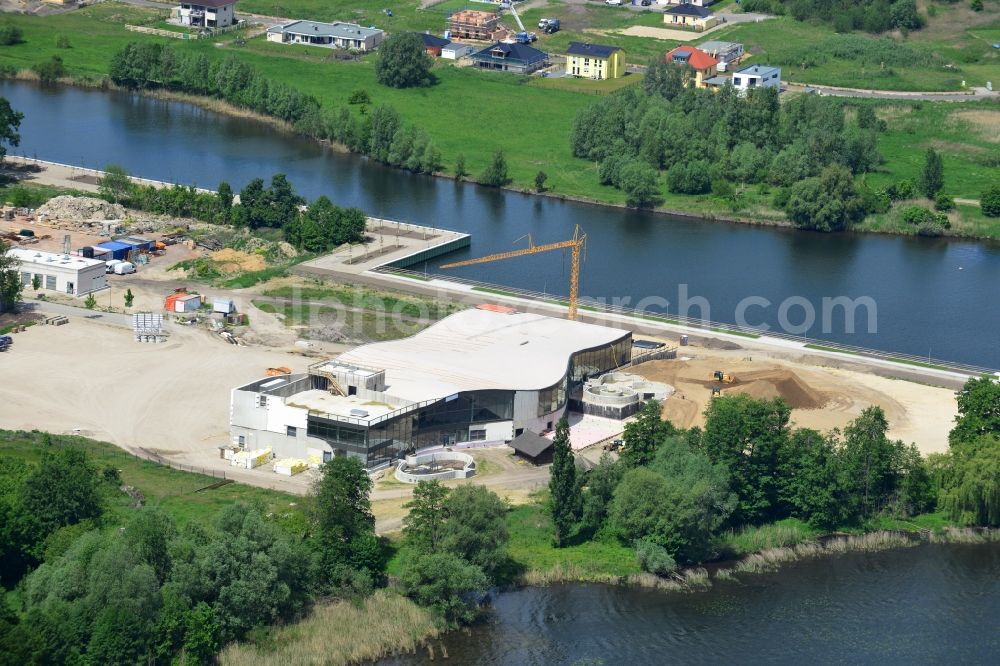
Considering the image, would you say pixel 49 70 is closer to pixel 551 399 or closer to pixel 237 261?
pixel 237 261

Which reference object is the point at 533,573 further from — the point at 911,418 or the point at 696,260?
the point at 696,260

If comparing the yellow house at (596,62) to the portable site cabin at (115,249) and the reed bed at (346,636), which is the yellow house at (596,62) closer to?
the portable site cabin at (115,249)

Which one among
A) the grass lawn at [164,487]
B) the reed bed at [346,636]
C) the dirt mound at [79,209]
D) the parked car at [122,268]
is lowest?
the reed bed at [346,636]

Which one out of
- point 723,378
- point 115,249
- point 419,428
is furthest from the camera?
point 115,249

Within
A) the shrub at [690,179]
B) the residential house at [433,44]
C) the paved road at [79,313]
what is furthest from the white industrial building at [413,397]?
the residential house at [433,44]

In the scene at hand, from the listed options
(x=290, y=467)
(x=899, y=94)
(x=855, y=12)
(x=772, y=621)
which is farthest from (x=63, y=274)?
(x=855, y=12)

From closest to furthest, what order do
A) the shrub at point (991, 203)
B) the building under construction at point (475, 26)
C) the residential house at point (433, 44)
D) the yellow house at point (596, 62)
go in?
the shrub at point (991, 203) → the yellow house at point (596, 62) → the residential house at point (433, 44) → the building under construction at point (475, 26)
